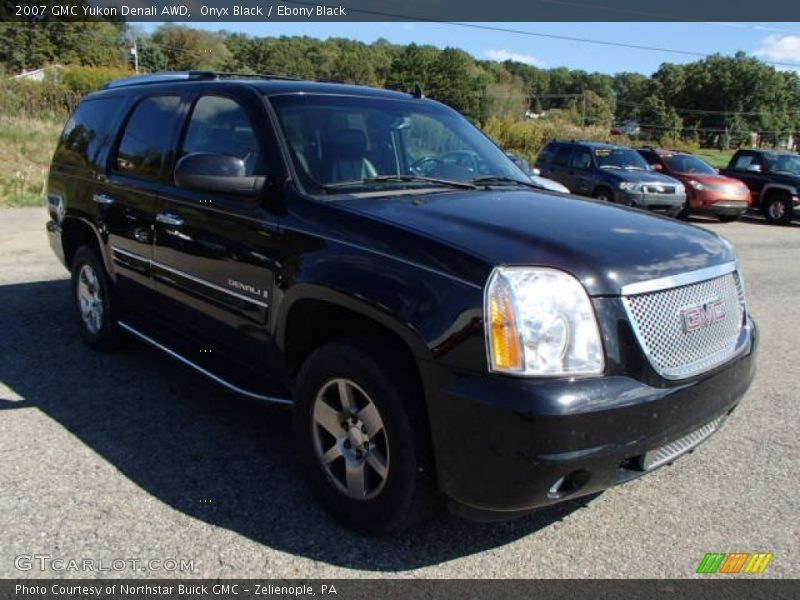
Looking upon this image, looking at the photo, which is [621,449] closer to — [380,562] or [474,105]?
[380,562]

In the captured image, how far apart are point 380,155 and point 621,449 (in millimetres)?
2061

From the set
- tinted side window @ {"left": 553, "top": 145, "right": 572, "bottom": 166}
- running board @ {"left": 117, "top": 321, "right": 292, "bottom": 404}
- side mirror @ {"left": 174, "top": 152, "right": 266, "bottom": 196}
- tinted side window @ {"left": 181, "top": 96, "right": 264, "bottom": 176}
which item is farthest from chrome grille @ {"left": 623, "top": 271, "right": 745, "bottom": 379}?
tinted side window @ {"left": 553, "top": 145, "right": 572, "bottom": 166}

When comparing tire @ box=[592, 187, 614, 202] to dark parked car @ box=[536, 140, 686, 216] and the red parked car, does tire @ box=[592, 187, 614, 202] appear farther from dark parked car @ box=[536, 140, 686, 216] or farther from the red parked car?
the red parked car

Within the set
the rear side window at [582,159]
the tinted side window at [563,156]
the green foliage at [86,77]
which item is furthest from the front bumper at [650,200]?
the green foliage at [86,77]

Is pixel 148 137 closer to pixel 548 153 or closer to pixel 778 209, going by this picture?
pixel 548 153

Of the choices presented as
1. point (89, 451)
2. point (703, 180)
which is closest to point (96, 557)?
point (89, 451)

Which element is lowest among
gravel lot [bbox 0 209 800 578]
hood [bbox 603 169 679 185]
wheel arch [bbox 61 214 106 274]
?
gravel lot [bbox 0 209 800 578]

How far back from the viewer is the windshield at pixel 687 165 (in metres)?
17.0

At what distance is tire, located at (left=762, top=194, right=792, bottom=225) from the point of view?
55.1 ft

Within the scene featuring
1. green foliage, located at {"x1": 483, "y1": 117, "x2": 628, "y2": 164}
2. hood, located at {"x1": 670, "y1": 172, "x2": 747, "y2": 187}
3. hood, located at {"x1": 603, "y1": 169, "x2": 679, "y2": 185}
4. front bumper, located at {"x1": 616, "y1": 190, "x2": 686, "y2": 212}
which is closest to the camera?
front bumper, located at {"x1": 616, "y1": 190, "x2": 686, "y2": 212}

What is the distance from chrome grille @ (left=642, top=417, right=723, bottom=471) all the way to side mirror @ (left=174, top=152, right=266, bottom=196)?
83.7 inches

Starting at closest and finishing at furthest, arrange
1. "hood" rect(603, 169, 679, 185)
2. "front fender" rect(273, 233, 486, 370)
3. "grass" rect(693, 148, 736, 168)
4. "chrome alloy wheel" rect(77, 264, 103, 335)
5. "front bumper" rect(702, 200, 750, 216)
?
"front fender" rect(273, 233, 486, 370), "chrome alloy wheel" rect(77, 264, 103, 335), "hood" rect(603, 169, 679, 185), "front bumper" rect(702, 200, 750, 216), "grass" rect(693, 148, 736, 168)

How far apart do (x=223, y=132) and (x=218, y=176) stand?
67 cm

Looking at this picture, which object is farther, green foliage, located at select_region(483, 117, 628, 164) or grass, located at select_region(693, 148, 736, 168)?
grass, located at select_region(693, 148, 736, 168)
